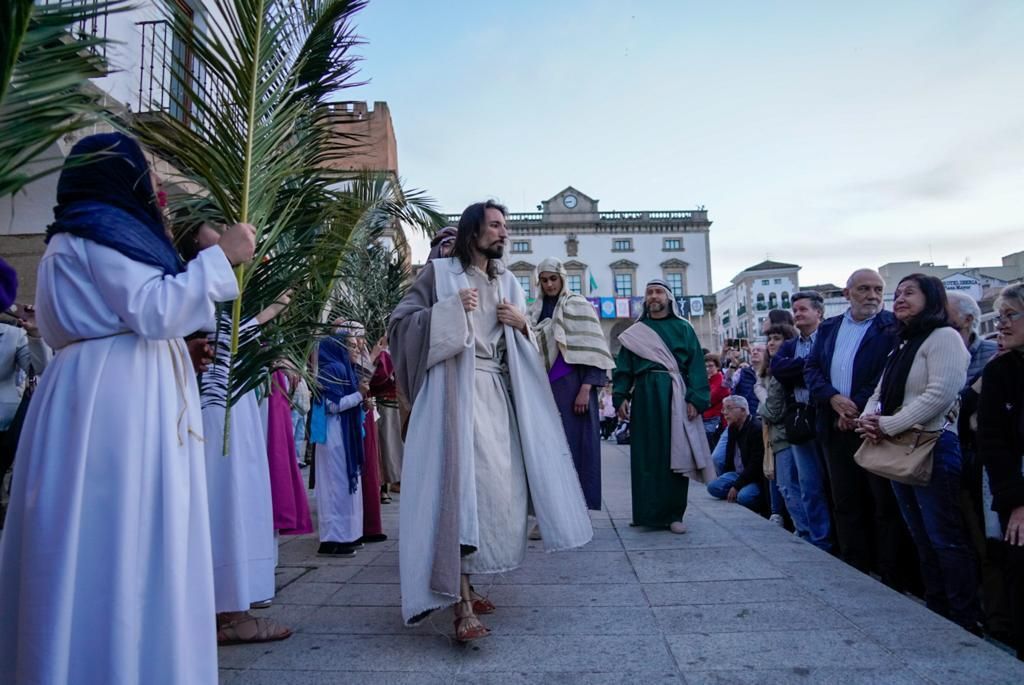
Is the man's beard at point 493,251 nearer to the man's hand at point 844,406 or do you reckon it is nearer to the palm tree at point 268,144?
the palm tree at point 268,144

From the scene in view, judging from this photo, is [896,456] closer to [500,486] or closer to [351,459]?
[500,486]

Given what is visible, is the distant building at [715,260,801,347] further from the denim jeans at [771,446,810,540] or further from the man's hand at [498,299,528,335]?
the man's hand at [498,299,528,335]

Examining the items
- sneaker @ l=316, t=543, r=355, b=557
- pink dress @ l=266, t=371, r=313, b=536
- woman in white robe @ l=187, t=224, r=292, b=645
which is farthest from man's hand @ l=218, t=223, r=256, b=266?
sneaker @ l=316, t=543, r=355, b=557

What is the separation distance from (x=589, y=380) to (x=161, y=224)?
3986 millimetres

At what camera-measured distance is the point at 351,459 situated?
18.7 feet

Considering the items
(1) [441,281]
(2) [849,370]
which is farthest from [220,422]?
(2) [849,370]

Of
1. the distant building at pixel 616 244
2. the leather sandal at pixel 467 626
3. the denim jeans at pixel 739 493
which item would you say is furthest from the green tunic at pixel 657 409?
the distant building at pixel 616 244

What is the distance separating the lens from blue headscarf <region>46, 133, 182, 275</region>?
2148 millimetres

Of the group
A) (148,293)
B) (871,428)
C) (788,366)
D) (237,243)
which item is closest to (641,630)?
(871,428)

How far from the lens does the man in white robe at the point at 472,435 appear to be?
132 inches

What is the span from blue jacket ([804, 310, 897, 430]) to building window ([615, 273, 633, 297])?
207 ft

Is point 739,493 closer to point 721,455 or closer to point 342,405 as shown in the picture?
point 721,455

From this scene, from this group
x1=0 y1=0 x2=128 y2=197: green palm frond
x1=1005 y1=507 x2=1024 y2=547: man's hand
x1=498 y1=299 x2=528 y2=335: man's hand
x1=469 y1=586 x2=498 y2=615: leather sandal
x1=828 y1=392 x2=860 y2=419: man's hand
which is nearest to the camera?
x1=0 y1=0 x2=128 y2=197: green palm frond

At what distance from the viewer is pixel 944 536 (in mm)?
4020
